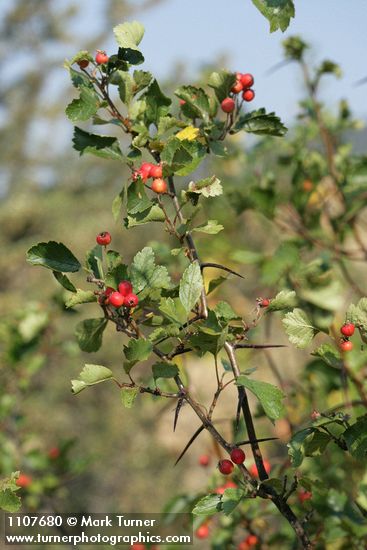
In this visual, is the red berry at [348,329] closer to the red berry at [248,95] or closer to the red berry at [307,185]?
the red berry at [248,95]

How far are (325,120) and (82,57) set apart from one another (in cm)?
128

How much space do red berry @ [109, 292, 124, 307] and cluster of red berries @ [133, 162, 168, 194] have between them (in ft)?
0.46

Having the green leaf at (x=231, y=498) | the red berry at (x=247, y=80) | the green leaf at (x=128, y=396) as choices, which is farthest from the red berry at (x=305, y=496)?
the red berry at (x=247, y=80)

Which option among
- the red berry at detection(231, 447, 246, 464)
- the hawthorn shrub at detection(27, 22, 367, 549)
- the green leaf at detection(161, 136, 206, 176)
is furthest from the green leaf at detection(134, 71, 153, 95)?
the red berry at detection(231, 447, 246, 464)

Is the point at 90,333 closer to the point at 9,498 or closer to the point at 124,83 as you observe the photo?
the point at 9,498

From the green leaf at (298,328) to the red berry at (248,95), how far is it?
1.07 ft

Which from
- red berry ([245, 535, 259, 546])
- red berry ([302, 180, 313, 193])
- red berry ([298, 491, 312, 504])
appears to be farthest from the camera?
red berry ([302, 180, 313, 193])

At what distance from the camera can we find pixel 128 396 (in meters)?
0.70

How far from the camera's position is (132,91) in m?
0.81

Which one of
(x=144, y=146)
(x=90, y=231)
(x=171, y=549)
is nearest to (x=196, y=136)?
(x=144, y=146)

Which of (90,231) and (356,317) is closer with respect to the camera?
(356,317)

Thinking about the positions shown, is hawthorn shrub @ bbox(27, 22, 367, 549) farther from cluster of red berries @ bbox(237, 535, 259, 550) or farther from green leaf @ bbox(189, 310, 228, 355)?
cluster of red berries @ bbox(237, 535, 259, 550)

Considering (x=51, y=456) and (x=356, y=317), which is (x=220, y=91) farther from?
(x=51, y=456)

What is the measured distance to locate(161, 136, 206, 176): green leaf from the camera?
0.74 metres
